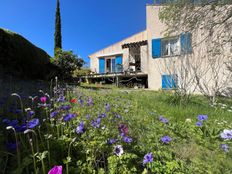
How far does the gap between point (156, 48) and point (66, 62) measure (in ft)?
20.0

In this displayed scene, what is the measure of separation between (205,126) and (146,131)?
88 centimetres

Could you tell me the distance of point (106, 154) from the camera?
5.73 feet

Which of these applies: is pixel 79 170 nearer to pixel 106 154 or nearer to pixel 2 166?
pixel 106 154

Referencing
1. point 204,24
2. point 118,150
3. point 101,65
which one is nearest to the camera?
point 118,150

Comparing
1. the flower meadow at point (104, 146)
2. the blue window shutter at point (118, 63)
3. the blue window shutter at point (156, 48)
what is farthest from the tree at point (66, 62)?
the flower meadow at point (104, 146)

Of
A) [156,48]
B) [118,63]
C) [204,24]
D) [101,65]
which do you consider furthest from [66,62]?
[101,65]

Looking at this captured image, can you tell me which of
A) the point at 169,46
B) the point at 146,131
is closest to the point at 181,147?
the point at 146,131

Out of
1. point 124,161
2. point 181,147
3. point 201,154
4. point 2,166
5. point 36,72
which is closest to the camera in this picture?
point 2,166

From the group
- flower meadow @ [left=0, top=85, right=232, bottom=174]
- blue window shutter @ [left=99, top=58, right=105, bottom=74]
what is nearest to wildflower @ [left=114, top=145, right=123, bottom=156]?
flower meadow @ [left=0, top=85, right=232, bottom=174]

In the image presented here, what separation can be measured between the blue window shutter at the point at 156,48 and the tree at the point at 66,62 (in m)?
5.25

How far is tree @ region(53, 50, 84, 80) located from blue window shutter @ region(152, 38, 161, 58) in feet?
17.2

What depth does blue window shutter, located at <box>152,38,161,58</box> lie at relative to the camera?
42.6ft

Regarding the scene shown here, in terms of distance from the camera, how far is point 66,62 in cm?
1115

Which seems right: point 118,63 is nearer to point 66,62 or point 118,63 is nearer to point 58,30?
point 66,62
